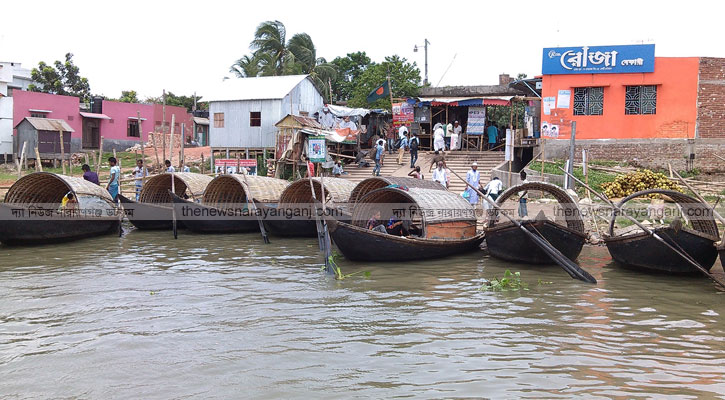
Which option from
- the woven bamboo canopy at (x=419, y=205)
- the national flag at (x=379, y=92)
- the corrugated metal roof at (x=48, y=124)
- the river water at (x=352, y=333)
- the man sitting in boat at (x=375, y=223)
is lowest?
the river water at (x=352, y=333)

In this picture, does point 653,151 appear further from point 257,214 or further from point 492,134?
point 257,214

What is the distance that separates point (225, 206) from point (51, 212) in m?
4.36

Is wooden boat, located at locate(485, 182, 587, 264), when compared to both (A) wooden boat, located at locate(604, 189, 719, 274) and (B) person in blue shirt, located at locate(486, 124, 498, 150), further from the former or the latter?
(B) person in blue shirt, located at locate(486, 124, 498, 150)

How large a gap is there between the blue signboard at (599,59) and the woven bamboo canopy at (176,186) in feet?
37.3

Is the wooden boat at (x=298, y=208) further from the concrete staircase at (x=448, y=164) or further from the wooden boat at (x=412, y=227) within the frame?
the concrete staircase at (x=448, y=164)

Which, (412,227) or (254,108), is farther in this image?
(254,108)

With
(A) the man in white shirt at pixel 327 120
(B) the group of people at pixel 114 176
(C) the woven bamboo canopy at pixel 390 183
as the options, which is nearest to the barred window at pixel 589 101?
(C) the woven bamboo canopy at pixel 390 183

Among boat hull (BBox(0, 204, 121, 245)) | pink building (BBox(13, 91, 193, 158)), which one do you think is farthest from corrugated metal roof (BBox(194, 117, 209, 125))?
boat hull (BBox(0, 204, 121, 245))

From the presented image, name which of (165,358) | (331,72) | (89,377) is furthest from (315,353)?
(331,72)

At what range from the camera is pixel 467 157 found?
22188 mm

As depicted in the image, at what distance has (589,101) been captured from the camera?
19.3m

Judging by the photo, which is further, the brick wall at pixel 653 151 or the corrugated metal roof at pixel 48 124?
the corrugated metal roof at pixel 48 124

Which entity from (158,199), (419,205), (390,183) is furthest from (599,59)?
(158,199)

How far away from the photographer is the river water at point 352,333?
539 centimetres
